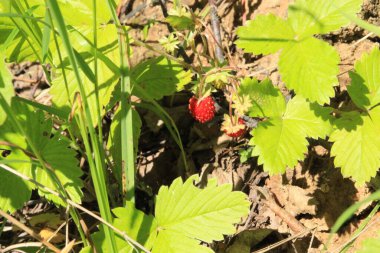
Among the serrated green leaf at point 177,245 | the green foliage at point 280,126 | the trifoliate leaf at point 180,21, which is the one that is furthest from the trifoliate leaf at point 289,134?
the trifoliate leaf at point 180,21

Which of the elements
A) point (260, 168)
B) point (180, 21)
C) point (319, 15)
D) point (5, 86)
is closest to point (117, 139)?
point (180, 21)

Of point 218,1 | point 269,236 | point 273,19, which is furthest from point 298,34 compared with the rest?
point 269,236

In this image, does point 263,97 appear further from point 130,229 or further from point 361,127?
point 130,229

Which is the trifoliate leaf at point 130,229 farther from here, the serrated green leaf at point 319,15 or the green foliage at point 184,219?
the serrated green leaf at point 319,15

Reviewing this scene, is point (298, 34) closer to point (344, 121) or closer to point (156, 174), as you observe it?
point (344, 121)

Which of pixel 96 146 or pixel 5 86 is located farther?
pixel 96 146

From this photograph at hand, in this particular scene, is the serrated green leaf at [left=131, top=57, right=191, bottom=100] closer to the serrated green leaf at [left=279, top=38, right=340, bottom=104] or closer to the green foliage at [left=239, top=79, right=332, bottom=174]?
the green foliage at [left=239, top=79, right=332, bottom=174]
